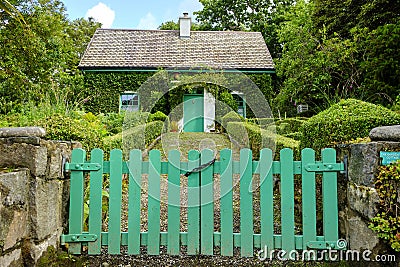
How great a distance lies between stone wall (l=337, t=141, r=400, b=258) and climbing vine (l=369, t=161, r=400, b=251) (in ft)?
0.15

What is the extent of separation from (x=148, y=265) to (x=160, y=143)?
7.93 metres

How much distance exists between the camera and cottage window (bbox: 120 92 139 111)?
1688 centimetres

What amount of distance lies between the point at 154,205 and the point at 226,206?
600 millimetres

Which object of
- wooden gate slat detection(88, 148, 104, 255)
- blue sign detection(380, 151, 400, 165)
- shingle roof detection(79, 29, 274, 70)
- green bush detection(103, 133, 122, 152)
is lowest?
wooden gate slat detection(88, 148, 104, 255)

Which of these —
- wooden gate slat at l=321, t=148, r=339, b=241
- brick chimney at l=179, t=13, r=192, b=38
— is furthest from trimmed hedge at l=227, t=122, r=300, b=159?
brick chimney at l=179, t=13, r=192, b=38

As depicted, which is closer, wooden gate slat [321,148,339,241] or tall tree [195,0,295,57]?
wooden gate slat [321,148,339,241]

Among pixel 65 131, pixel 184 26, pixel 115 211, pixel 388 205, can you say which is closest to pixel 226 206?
pixel 115 211

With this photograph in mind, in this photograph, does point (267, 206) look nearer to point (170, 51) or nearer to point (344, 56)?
point (344, 56)

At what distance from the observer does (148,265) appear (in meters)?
2.89

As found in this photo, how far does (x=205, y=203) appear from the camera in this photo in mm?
2934

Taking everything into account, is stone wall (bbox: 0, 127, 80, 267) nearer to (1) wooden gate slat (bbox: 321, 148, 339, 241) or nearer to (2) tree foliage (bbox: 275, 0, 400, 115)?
(1) wooden gate slat (bbox: 321, 148, 339, 241)

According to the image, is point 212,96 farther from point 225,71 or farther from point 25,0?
point 25,0

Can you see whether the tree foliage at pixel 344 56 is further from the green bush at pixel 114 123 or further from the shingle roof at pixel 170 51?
the green bush at pixel 114 123

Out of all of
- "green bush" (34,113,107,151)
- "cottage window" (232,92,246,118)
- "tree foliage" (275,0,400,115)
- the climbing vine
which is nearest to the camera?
the climbing vine
